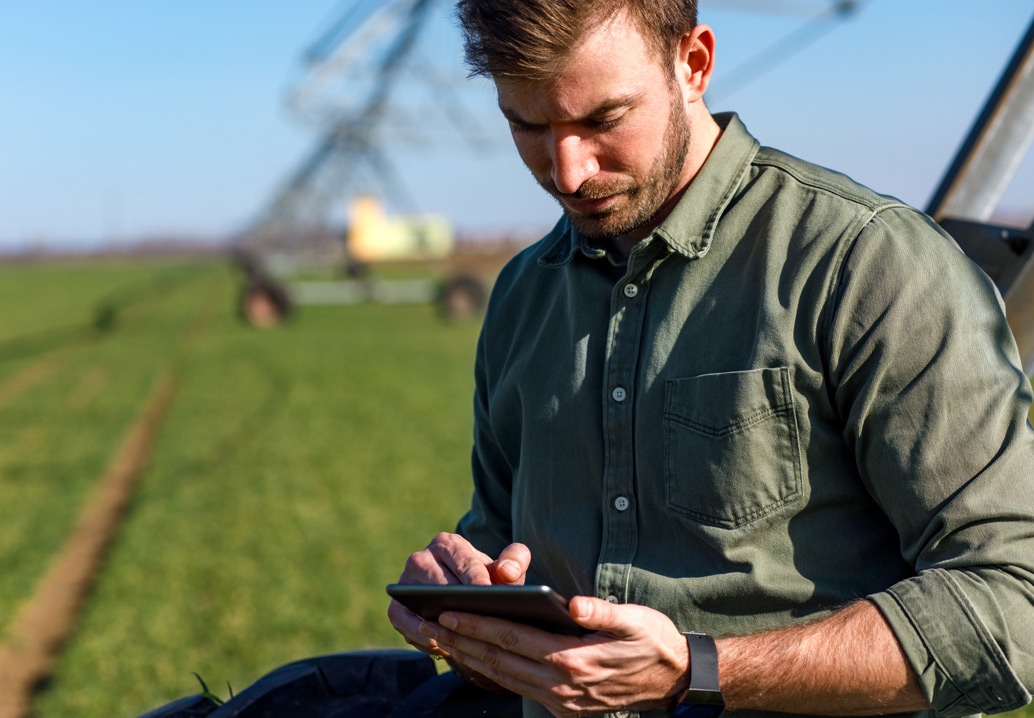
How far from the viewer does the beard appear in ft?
5.15

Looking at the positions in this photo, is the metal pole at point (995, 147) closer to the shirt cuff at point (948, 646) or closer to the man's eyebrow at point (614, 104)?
the man's eyebrow at point (614, 104)

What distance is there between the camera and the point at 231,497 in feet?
25.6

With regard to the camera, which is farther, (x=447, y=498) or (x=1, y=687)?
(x=447, y=498)

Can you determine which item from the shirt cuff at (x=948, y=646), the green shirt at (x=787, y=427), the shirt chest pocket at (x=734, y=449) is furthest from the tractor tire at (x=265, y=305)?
the shirt cuff at (x=948, y=646)

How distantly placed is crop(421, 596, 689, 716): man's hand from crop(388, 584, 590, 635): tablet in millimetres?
17

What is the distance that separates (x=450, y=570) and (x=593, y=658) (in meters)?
0.43

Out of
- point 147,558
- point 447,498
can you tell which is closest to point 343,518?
point 447,498

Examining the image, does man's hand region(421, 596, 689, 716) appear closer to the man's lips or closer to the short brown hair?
the man's lips

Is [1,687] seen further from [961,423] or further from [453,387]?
[453,387]

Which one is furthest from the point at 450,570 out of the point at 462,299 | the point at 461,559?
the point at 462,299

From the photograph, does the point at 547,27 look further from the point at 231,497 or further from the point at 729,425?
the point at 231,497

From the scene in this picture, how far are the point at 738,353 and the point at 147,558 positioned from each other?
5.66 metres

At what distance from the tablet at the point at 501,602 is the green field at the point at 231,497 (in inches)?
139

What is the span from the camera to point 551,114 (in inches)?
60.6
